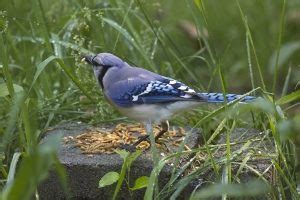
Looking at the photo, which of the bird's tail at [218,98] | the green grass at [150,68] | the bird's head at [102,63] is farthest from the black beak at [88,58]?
the bird's tail at [218,98]

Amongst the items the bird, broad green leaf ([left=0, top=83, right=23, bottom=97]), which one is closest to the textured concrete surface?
the bird

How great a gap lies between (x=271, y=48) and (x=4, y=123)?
8.55 ft

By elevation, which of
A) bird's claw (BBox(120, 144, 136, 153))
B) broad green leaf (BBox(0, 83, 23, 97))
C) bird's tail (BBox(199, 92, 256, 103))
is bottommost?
bird's claw (BBox(120, 144, 136, 153))

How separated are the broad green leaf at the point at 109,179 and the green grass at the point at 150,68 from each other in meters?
0.18

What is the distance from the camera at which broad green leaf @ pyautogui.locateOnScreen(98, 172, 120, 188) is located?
11.3 feet

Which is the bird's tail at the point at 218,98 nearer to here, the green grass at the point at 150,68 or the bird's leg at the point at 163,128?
the green grass at the point at 150,68

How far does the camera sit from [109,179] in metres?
3.45

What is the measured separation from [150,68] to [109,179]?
1748 mm

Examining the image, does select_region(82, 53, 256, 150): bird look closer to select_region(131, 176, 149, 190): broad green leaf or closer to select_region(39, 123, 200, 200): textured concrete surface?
select_region(39, 123, 200, 200): textured concrete surface

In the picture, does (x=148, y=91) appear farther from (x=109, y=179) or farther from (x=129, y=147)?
(x=109, y=179)

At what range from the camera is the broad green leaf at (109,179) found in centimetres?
343

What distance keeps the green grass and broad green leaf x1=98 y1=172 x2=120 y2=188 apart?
182mm

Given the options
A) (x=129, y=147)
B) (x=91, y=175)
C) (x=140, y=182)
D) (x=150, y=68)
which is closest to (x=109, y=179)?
(x=140, y=182)

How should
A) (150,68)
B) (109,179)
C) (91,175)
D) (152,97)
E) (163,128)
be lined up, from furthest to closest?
(150,68), (163,128), (152,97), (91,175), (109,179)
